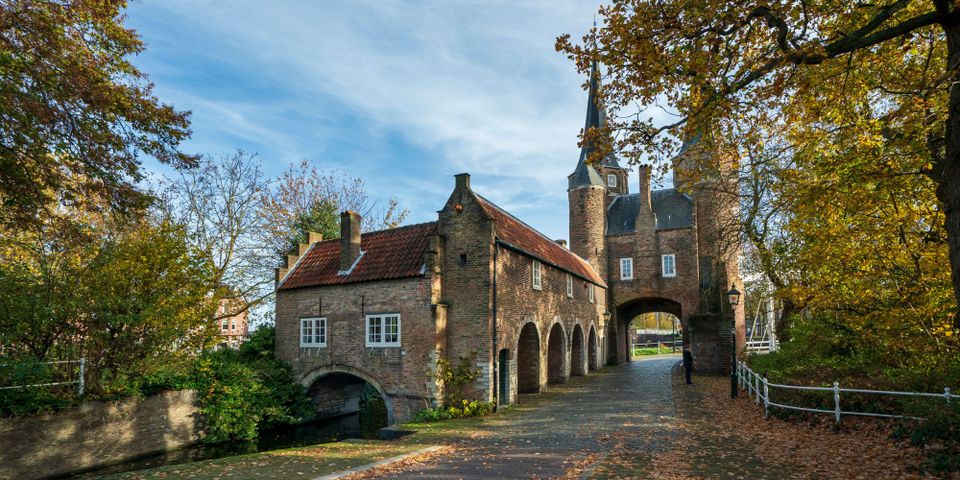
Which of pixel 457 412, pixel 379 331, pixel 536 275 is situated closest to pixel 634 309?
pixel 536 275

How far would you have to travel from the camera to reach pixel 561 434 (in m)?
12.5

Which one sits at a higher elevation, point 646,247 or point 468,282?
point 646,247

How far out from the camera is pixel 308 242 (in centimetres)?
2398

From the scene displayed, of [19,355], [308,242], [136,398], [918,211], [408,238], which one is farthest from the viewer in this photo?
[308,242]

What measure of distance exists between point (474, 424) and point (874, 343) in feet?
35.5

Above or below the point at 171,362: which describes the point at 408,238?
above

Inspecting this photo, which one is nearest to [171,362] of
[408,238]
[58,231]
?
[58,231]

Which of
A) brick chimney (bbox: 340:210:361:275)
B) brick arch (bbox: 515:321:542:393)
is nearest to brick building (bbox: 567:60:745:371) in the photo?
brick arch (bbox: 515:321:542:393)

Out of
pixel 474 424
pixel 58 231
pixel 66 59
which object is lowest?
pixel 474 424

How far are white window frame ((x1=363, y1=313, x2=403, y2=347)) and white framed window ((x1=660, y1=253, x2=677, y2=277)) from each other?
2175 cm

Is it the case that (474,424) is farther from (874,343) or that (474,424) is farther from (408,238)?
(874,343)

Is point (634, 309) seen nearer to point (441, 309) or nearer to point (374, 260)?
point (374, 260)

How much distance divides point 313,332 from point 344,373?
214 cm

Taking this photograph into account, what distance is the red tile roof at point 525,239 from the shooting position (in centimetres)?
1962
